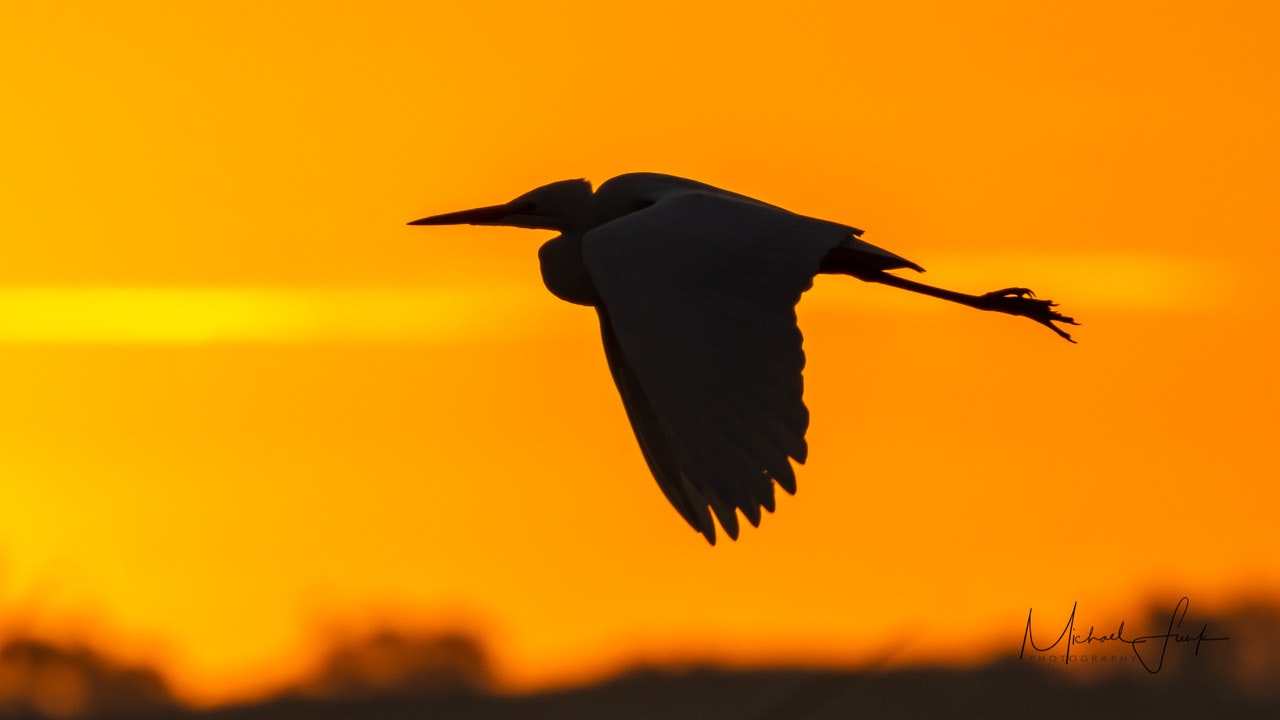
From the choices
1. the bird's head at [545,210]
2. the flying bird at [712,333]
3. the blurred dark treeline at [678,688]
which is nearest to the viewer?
the flying bird at [712,333]

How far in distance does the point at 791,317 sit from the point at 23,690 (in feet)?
108

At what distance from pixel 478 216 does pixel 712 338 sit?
314 centimetres

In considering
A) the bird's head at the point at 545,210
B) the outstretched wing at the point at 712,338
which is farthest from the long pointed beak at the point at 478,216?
the outstretched wing at the point at 712,338

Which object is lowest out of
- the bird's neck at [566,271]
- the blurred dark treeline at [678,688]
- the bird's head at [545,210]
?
the blurred dark treeline at [678,688]

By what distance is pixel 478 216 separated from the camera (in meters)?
10.3

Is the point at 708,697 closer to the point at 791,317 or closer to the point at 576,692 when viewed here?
the point at 576,692

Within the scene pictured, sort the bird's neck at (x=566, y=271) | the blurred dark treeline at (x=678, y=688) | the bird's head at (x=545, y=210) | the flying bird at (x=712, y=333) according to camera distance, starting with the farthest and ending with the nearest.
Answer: the blurred dark treeline at (x=678, y=688) < the bird's head at (x=545, y=210) < the bird's neck at (x=566, y=271) < the flying bird at (x=712, y=333)

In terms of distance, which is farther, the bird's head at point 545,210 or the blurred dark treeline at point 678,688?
the blurred dark treeline at point 678,688

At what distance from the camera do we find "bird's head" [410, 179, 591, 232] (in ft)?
31.9

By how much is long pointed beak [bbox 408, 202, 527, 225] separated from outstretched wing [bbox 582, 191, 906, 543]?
165cm

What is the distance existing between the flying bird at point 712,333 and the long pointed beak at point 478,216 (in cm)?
93

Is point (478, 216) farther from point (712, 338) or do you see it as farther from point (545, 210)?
point (712, 338)

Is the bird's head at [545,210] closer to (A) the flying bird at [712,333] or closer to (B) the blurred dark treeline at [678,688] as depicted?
(A) the flying bird at [712,333]

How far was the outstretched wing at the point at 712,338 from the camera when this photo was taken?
695cm
